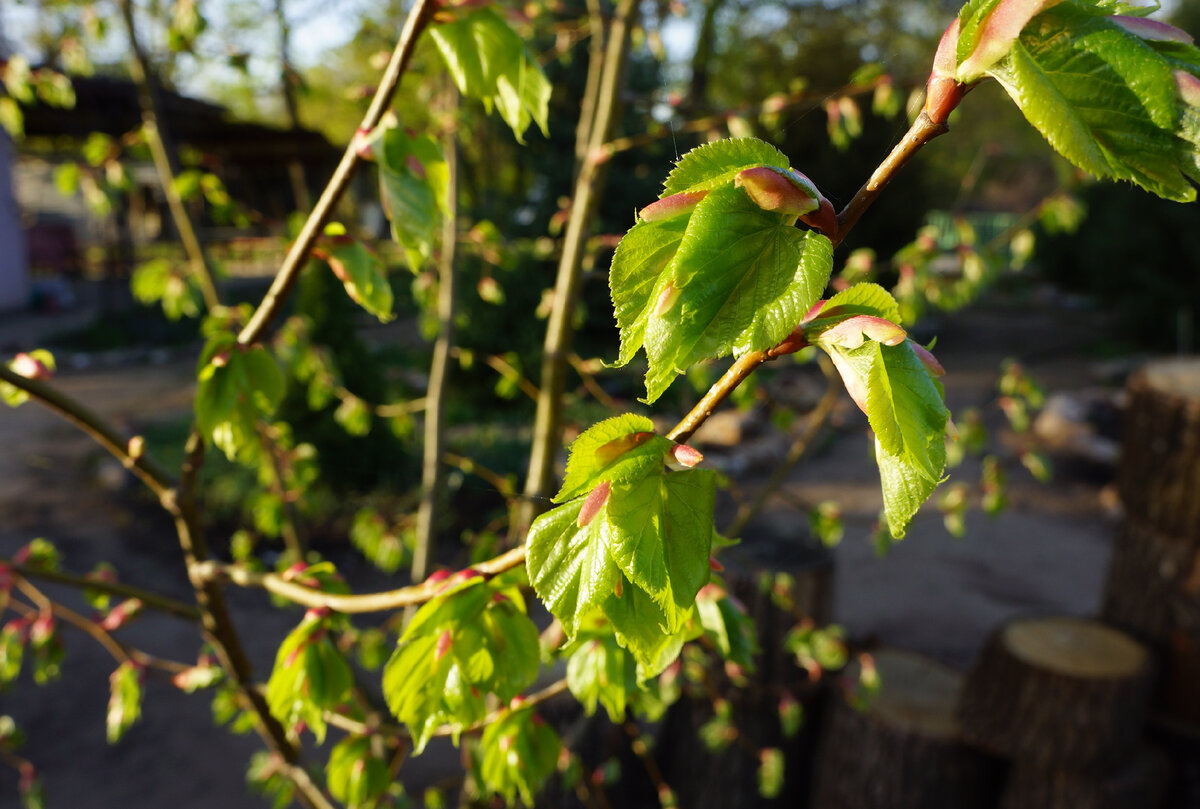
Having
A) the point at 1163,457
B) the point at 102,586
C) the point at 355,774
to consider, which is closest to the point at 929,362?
the point at 355,774

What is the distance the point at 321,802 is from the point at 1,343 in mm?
12737

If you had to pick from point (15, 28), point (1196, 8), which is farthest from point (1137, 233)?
point (15, 28)

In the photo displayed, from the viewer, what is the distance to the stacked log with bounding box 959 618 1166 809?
9.20 ft

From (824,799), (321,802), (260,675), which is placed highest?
(321,802)

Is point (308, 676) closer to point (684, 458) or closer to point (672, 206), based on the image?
point (684, 458)

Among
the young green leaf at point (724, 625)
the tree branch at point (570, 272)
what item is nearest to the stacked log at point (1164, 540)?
the tree branch at point (570, 272)

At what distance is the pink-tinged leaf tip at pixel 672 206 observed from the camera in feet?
1.61

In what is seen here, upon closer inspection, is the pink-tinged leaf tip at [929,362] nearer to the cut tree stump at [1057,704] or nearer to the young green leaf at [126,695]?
the young green leaf at [126,695]

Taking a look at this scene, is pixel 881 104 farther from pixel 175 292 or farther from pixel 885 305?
pixel 885 305

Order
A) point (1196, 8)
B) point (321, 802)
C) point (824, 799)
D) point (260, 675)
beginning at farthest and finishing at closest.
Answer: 1. point (1196, 8)
2. point (260, 675)
3. point (824, 799)
4. point (321, 802)

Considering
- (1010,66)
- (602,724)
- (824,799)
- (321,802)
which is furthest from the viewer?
(824,799)

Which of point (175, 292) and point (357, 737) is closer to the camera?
point (357, 737)

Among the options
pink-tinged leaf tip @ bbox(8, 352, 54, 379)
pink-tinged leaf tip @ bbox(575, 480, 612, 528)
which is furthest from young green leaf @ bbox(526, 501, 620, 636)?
pink-tinged leaf tip @ bbox(8, 352, 54, 379)

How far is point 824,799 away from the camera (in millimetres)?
3186
